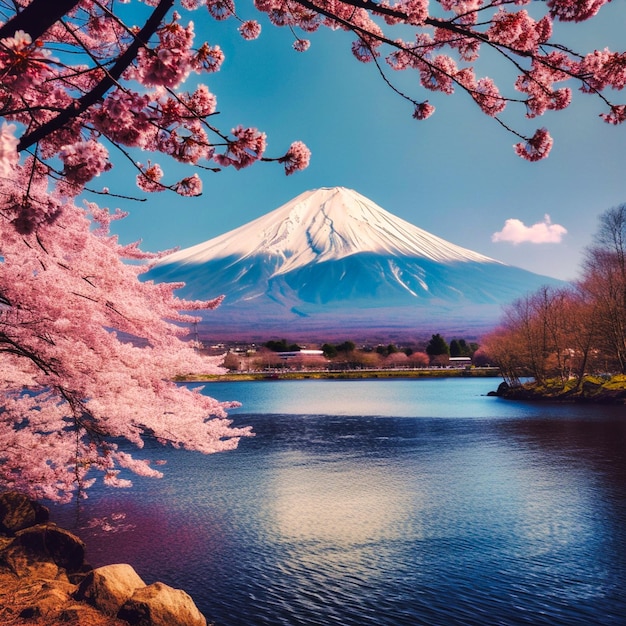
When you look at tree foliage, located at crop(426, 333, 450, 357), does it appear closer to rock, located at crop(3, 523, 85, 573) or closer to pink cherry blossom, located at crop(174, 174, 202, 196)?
rock, located at crop(3, 523, 85, 573)

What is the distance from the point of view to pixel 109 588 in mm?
8625

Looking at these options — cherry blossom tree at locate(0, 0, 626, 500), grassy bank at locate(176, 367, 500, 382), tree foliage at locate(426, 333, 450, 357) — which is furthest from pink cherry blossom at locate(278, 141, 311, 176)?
tree foliage at locate(426, 333, 450, 357)

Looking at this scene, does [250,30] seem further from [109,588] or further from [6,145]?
[109,588]

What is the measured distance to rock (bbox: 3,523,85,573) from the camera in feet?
33.6

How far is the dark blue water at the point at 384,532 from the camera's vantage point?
33.8 ft

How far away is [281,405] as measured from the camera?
61031 mm

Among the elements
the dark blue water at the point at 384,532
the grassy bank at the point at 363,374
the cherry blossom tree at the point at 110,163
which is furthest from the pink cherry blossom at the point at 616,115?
the grassy bank at the point at 363,374

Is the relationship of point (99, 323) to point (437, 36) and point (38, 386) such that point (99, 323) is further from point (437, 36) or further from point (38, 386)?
point (437, 36)

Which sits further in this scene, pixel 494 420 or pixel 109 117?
pixel 494 420

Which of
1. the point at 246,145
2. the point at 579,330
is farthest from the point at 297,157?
the point at 579,330

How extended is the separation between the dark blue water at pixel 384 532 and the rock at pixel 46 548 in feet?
5.38

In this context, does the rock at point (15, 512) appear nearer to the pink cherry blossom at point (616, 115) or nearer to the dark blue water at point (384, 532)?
the dark blue water at point (384, 532)

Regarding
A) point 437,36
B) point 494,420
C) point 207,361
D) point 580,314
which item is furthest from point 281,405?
point 437,36

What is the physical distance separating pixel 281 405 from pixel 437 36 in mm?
57130
